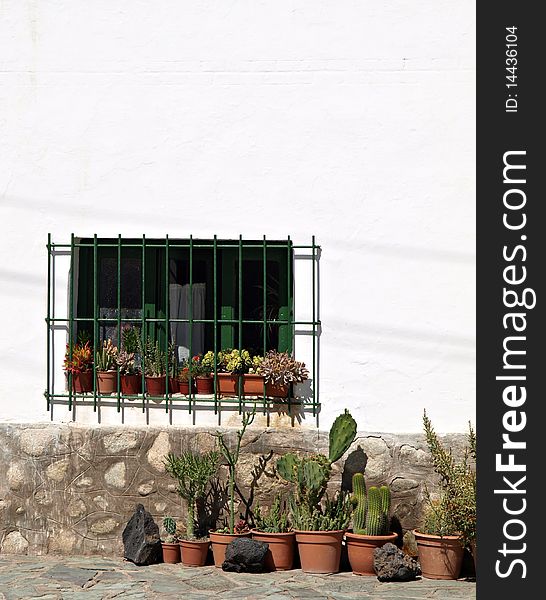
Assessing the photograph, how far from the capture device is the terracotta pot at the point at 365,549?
8.52 metres

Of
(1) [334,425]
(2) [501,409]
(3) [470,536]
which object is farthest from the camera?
(1) [334,425]

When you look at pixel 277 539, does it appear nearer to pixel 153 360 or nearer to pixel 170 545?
pixel 170 545

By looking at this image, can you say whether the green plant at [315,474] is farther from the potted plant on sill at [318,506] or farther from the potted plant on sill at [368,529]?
the potted plant on sill at [368,529]

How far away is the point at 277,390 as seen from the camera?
8.97 m

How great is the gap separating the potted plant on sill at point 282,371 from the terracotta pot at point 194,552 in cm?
132

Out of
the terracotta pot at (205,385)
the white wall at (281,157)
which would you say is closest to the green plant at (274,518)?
A: the white wall at (281,157)

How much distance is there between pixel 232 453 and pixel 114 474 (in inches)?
38.4

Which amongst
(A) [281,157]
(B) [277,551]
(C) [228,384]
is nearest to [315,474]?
(B) [277,551]

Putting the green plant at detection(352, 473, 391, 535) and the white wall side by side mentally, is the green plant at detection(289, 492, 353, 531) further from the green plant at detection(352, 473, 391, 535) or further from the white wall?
the white wall

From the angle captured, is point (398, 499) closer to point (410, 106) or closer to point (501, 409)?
point (501, 409)

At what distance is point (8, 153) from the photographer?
9.18 metres

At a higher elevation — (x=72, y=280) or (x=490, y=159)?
(x=490, y=159)

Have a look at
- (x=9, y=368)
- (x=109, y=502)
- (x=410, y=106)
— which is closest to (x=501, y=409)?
(x=410, y=106)

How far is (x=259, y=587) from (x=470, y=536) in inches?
62.2
